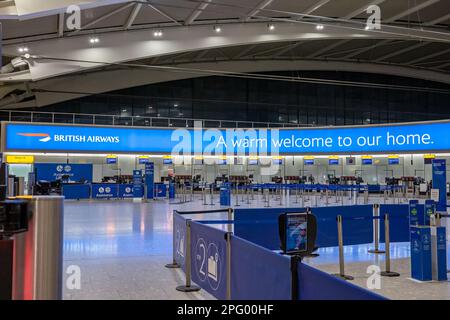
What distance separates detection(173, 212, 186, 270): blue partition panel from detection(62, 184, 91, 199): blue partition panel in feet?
51.1

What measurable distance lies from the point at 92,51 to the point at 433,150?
17.5 m

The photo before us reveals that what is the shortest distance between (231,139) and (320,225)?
19.5 m

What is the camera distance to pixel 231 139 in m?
26.3

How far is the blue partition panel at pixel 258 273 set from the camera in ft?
8.96

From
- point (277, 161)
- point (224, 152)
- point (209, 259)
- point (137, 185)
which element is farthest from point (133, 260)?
point (277, 161)

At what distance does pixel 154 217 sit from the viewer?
13.1 m

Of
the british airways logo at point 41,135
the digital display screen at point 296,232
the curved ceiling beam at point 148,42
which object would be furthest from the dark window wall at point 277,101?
the digital display screen at point 296,232

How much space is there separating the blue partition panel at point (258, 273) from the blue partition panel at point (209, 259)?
313 millimetres

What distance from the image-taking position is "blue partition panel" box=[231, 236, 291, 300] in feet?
8.96

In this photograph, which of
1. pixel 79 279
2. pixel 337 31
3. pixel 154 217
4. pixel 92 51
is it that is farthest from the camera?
pixel 337 31

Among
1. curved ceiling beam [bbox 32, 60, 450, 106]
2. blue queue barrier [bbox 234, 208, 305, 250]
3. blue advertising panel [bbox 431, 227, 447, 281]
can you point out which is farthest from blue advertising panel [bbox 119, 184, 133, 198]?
blue advertising panel [bbox 431, 227, 447, 281]

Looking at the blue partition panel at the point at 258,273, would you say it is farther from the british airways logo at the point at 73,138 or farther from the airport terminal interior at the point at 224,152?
the british airways logo at the point at 73,138
